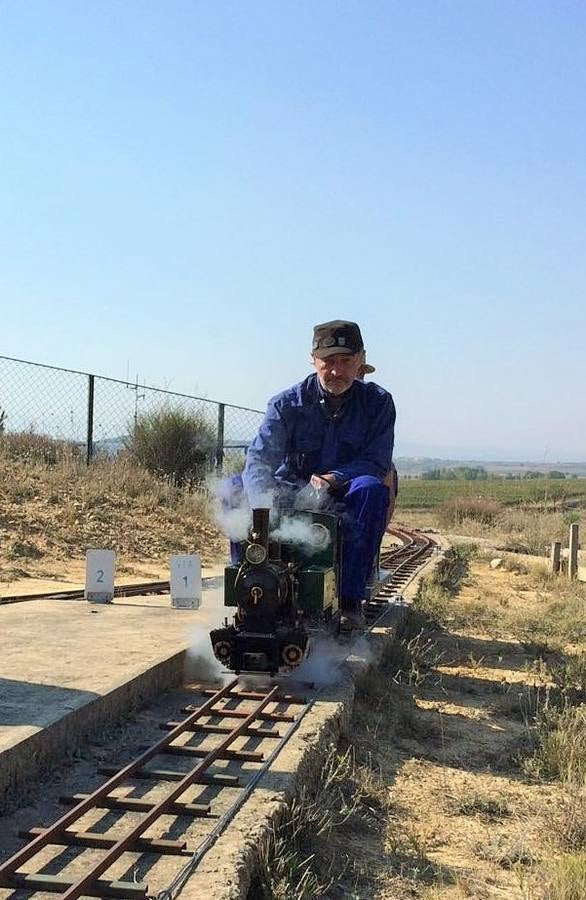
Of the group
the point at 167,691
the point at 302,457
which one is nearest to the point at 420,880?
the point at 167,691

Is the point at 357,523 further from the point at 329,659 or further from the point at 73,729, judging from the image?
the point at 73,729

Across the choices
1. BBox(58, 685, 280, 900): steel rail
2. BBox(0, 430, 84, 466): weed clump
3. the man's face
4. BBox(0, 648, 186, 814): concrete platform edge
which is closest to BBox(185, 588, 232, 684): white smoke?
BBox(0, 648, 186, 814): concrete platform edge

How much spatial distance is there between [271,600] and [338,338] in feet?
6.50

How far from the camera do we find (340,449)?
6332 mm

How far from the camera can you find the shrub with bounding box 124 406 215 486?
19.1 m

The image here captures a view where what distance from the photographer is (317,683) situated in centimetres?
535

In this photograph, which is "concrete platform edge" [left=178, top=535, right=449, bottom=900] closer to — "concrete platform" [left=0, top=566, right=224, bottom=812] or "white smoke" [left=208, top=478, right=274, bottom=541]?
"concrete platform" [left=0, top=566, right=224, bottom=812]

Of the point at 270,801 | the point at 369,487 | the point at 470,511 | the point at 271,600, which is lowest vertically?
the point at 270,801

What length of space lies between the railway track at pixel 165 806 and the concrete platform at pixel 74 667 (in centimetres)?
26

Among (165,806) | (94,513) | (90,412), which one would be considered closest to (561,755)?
(165,806)

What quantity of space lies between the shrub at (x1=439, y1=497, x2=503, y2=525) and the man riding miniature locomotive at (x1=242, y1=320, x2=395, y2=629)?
72.1 feet

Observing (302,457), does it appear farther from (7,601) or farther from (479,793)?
(7,601)

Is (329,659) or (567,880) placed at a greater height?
(329,659)

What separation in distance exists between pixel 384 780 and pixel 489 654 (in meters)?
3.82
